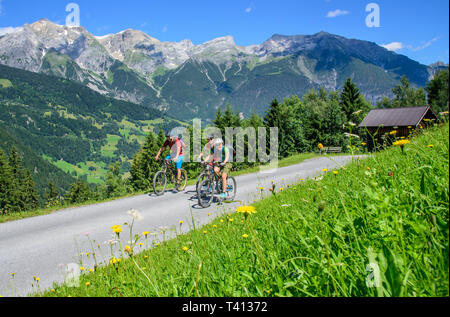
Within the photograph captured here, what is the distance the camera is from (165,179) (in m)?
12.9

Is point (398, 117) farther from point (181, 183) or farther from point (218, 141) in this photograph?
point (218, 141)

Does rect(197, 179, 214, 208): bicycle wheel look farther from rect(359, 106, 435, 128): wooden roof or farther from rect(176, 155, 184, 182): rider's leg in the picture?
rect(359, 106, 435, 128): wooden roof

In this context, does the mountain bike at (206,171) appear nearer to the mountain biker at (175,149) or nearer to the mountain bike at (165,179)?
the mountain biker at (175,149)

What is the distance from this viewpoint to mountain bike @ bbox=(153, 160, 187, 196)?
1248 cm

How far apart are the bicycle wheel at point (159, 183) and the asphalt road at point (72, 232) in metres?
0.58

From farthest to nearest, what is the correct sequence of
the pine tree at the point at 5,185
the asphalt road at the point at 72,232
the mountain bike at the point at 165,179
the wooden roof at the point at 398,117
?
the pine tree at the point at 5,185
the wooden roof at the point at 398,117
the mountain bike at the point at 165,179
the asphalt road at the point at 72,232

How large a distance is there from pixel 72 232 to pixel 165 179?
5483 mm

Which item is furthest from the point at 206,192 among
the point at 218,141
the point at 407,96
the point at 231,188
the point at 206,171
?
the point at 407,96

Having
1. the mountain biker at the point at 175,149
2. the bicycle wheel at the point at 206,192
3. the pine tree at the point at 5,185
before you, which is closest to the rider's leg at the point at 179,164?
the mountain biker at the point at 175,149

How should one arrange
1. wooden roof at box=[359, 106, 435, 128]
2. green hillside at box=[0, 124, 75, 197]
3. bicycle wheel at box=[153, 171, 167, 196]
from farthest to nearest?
green hillside at box=[0, 124, 75, 197]
wooden roof at box=[359, 106, 435, 128]
bicycle wheel at box=[153, 171, 167, 196]

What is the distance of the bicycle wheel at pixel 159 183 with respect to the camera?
1238 cm

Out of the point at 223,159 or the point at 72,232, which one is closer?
the point at 72,232

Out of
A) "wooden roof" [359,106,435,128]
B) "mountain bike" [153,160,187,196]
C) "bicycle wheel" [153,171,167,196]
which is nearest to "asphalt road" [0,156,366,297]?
"bicycle wheel" [153,171,167,196]
